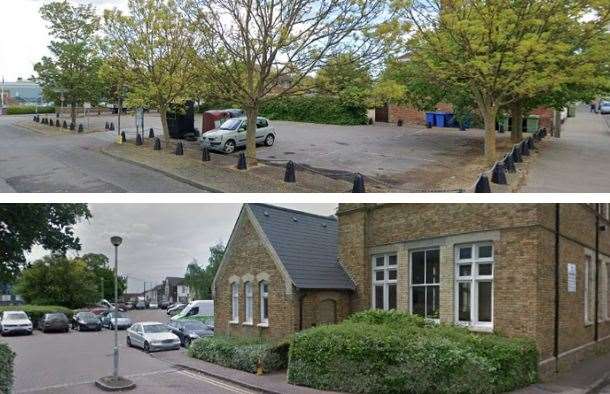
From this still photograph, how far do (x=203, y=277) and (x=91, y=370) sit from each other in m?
15.9

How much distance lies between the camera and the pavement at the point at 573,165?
17.8 meters

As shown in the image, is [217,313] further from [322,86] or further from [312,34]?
[312,34]

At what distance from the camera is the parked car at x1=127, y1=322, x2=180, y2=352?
70.6ft

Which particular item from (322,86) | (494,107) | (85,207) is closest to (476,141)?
(494,107)

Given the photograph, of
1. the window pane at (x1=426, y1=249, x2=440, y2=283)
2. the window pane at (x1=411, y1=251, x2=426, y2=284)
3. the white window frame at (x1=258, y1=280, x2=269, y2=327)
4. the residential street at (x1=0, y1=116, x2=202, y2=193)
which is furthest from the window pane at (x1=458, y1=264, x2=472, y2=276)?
the residential street at (x1=0, y1=116, x2=202, y2=193)

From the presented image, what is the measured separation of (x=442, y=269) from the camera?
51.0ft

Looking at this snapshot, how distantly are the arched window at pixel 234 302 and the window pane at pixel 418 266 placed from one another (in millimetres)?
7193

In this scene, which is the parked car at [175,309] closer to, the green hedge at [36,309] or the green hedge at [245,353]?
the green hedge at [36,309]

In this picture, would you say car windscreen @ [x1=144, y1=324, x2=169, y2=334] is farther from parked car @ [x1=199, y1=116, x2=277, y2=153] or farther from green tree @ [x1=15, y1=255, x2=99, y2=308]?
parked car @ [x1=199, y1=116, x2=277, y2=153]

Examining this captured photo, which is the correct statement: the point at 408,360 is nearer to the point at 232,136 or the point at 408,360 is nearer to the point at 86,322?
the point at 232,136

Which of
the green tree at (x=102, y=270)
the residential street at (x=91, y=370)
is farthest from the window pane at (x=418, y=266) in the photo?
the green tree at (x=102, y=270)

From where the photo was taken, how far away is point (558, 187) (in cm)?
1769

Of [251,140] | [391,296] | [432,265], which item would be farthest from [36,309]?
[432,265]

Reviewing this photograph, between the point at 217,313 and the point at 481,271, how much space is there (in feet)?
36.2
